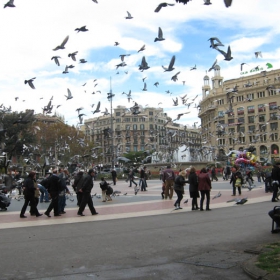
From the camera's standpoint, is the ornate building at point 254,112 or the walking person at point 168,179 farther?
the ornate building at point 254,112

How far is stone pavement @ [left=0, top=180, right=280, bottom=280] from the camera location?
582cm

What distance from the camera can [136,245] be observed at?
775cm

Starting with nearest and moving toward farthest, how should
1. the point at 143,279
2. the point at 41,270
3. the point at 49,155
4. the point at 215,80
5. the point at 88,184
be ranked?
the point at 143,279
the point at 41,270
the point at 88,184
the point at 49,155
the point at 215,80

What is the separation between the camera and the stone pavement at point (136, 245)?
582 cm

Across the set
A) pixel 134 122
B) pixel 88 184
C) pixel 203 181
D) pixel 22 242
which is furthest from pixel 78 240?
pixel 134 122

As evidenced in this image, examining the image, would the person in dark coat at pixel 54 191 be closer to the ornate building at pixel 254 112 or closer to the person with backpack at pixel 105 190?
the person with backpack at pixel 105 190

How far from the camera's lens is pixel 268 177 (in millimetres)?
19203

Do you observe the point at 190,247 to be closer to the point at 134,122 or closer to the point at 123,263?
the point at 123,263

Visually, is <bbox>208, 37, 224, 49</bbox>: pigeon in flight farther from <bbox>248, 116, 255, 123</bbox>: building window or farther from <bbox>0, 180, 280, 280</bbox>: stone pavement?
<bbox>248, 116, 255, 123</bbox>: building window

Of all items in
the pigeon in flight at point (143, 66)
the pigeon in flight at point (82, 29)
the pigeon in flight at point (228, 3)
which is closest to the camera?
the pigeon in flight at point (228, 3)

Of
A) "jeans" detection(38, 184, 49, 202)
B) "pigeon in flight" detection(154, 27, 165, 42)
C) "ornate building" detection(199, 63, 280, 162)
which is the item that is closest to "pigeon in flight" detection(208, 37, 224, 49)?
"pigeon in flight" detection(154, 27, 165, 42)

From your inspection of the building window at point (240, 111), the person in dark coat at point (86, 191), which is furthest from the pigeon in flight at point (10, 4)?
the building window at point (240, 111)

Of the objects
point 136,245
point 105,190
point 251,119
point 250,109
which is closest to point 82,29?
point 105,190

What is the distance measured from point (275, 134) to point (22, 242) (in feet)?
302
